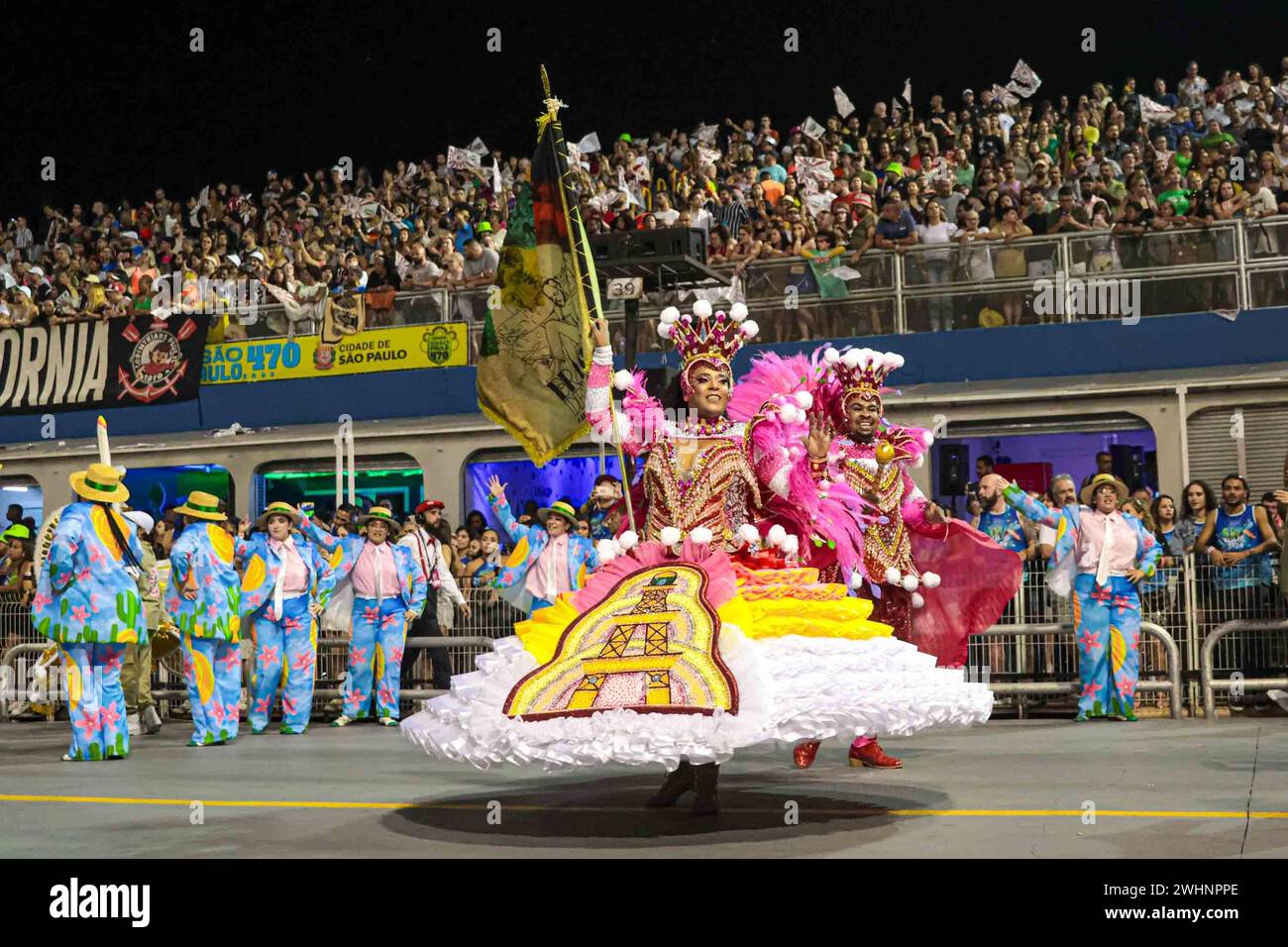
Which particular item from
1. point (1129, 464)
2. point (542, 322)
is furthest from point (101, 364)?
point (1129, 464)

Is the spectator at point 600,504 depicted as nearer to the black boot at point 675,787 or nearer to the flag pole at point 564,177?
the flag pole at point 564,177

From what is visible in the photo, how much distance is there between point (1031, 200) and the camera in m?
15.9

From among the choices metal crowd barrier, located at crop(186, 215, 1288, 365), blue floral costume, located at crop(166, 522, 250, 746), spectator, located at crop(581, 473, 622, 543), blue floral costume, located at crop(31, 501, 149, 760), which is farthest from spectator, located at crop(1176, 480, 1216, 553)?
blue floral costume, located at crop(31, 501, 149, 760)

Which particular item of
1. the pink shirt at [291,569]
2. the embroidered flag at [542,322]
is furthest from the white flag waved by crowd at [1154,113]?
the pink shirt at [291,569]

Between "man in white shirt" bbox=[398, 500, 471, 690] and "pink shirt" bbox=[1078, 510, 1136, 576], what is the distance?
5.12 meters

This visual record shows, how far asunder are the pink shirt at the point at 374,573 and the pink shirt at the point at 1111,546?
5454mm

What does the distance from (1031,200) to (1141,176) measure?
1.15 meters

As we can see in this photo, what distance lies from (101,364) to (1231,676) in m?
14.2

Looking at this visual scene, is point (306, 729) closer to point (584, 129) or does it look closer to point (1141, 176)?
point (1141, 176)

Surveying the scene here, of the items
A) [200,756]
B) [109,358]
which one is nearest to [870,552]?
[200,756]

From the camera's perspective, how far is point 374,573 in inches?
509

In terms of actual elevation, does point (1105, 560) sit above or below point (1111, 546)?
below

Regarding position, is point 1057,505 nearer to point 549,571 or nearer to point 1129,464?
point 1129,464

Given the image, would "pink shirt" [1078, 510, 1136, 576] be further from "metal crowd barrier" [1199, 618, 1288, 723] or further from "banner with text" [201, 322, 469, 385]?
"banner with text" [201, 322, 469, 385]
